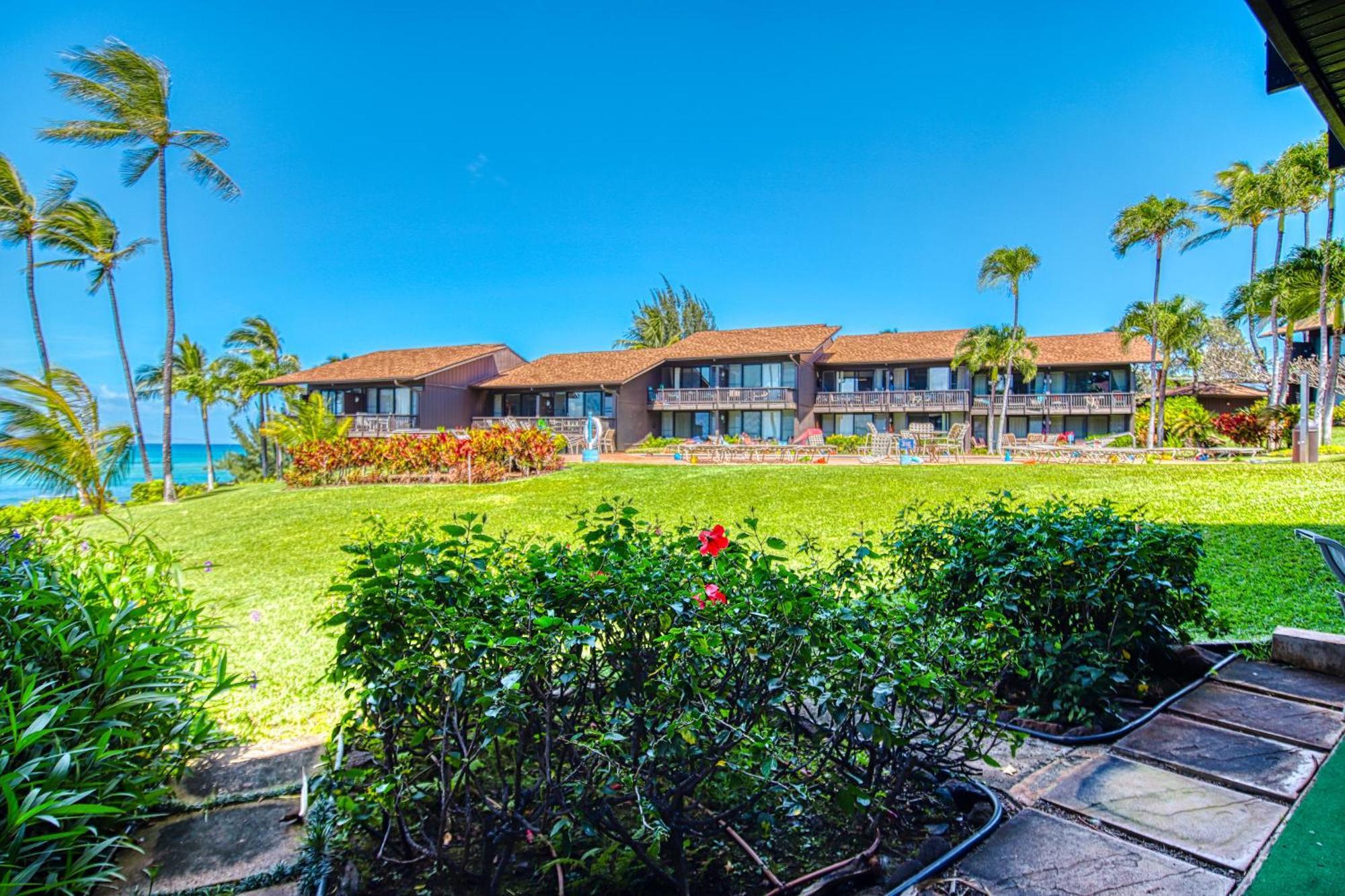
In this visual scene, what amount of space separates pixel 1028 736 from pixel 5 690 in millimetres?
3786

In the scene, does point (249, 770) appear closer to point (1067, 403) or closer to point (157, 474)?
point (1067, 403)

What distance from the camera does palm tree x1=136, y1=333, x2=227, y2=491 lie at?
31.5 m

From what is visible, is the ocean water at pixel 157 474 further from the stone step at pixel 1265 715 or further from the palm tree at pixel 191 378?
the stone step at pixel 1265 715

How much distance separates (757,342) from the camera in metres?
32.0

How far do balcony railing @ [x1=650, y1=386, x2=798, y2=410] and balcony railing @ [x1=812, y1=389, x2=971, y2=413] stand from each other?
2.32 metres

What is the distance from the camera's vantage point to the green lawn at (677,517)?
181 inches

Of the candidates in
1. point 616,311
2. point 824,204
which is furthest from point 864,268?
point 616,311

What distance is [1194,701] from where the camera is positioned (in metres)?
3.21

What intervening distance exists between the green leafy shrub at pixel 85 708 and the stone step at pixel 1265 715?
4.36m

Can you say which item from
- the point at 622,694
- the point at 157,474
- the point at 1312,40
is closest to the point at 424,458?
the point at 622,694

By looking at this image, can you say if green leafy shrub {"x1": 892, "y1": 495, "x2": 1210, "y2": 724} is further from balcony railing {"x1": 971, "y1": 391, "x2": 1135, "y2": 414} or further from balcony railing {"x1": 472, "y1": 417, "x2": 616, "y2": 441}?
balcony railing {"x1": 971, "y1": 391, "x2": 1135, "y2": 414}

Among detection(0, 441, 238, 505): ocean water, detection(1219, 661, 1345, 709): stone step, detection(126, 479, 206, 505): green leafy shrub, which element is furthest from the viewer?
detection(126, 479, 206, 505): green leafy shrub

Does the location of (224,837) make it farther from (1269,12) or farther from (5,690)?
(1269,12)

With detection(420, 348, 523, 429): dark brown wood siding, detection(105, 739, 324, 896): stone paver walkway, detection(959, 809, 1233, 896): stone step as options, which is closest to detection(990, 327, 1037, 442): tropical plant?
detection(420, 348, 523, 429): dark brown wood siding
